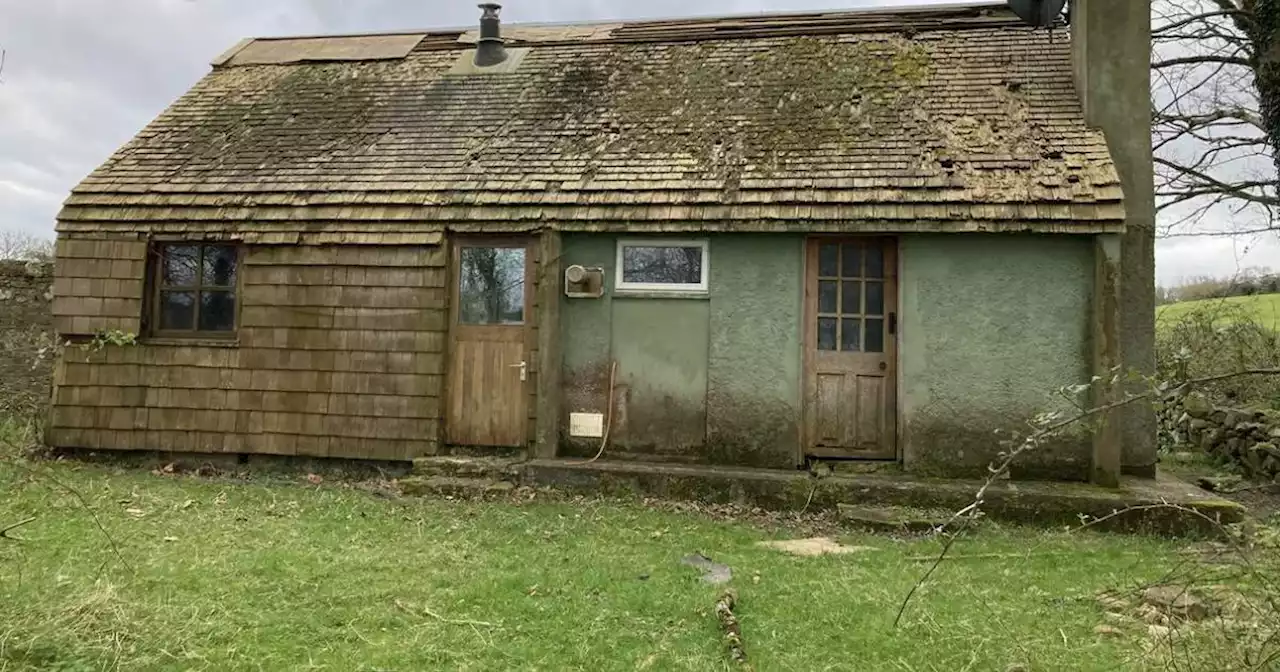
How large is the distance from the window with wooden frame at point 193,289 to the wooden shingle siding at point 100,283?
0.59 feet

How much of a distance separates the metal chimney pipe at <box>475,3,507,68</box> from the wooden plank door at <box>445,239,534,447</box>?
3500 mm

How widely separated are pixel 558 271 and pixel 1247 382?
9012mm

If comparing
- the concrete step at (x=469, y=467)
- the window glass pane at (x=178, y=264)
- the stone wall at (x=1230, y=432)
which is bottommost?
the concrete step at (x=469, y=467)

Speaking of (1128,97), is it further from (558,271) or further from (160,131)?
(160,131)

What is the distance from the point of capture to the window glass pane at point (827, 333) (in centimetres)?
803

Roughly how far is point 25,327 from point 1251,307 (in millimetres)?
17314

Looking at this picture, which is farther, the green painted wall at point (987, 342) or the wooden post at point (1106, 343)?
the green painted wall at point (987, 342)

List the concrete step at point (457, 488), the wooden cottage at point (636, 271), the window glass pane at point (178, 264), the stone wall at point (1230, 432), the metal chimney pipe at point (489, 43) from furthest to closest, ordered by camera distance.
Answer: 1. the metal chimney pipe at point (489, 43)
2. the window glass pane at point (178, 264)
3. the stone wall at point (1230, 432)
4. the concrete step at point (457, 488)
5. the wooden cottage at point (636, 271)

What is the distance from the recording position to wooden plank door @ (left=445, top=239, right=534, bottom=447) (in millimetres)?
8398

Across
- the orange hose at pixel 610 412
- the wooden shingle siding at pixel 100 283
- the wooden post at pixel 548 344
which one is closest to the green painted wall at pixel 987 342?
the orange hose at pixel 610 412

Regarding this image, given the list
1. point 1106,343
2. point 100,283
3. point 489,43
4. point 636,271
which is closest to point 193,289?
point 100,283

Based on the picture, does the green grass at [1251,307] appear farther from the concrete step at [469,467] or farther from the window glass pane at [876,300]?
the concrete step at [469,467]

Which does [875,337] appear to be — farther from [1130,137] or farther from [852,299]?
[1130,137]

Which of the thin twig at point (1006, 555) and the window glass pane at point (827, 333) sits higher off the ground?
the window glass pane at point (827, 333)
